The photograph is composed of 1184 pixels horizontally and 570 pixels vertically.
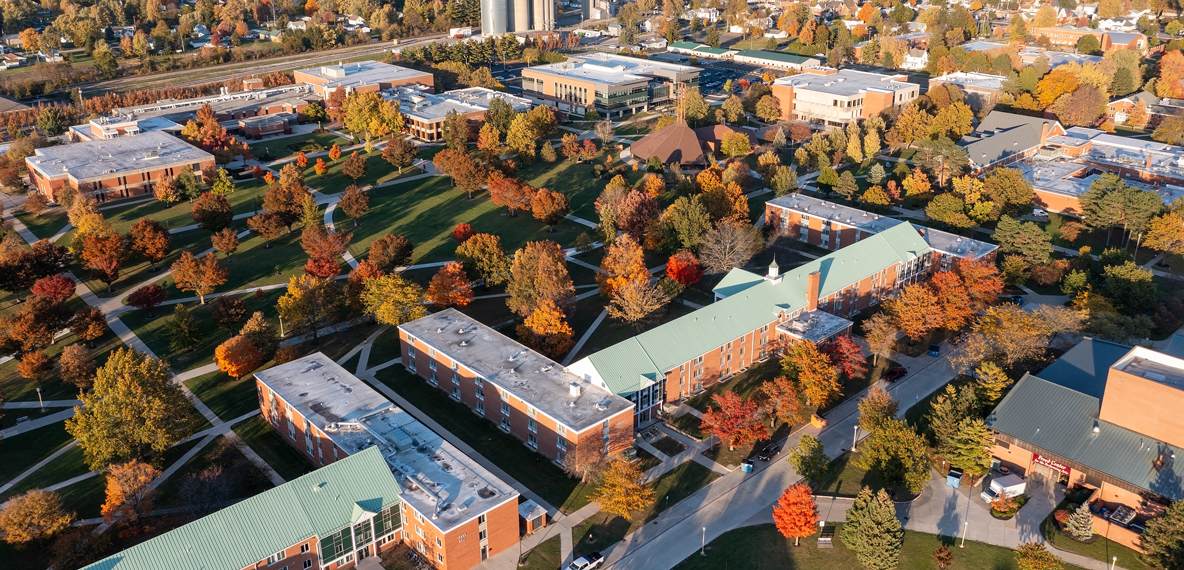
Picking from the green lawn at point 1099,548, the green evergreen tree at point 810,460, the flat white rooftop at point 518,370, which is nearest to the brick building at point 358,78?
the flat white rooftop at point 518,370

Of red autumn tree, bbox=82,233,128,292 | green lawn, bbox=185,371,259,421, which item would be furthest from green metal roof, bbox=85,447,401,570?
red autumn tree, bbox=82,233,128,292

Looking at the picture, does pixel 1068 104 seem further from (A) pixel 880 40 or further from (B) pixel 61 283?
(B) pixel 61 283

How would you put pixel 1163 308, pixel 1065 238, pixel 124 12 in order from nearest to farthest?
pixel 1163 308 → pixel 1065 238 → pixel 124 12

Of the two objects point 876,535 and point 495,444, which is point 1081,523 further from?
point 495,444

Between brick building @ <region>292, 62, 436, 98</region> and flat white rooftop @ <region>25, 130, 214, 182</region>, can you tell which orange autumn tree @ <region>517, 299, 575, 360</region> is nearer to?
flat white rooftop @ <region>25, 130, 214, 182</region>

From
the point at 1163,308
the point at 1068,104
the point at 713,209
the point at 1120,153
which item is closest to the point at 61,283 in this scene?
the point at 713,209

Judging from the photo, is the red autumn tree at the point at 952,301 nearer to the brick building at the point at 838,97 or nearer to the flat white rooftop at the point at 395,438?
the flat white rooftop at the point at 395,438
